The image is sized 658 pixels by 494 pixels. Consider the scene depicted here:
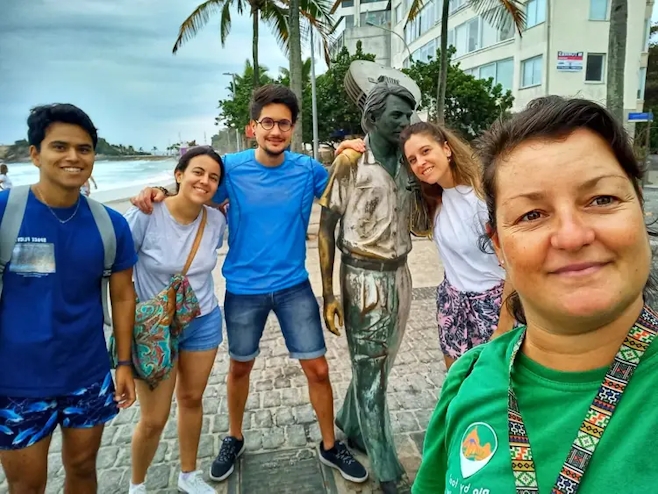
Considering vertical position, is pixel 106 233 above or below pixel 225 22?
below

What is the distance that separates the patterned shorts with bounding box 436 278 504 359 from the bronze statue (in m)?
0.23

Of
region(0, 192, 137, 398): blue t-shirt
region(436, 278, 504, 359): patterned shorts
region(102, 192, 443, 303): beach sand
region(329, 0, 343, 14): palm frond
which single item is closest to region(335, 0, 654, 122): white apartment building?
region(329, 0, 343, 14): palm frond

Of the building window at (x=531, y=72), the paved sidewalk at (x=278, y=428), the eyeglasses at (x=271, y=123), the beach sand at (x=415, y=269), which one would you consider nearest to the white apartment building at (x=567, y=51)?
the building window at (x=531, y=72)

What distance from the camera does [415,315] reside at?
5.74 meters

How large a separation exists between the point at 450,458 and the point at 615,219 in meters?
0.59

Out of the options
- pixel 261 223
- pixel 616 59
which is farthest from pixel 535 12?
pixel 261 223

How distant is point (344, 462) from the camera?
9.40ft

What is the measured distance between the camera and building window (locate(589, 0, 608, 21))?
837 inches

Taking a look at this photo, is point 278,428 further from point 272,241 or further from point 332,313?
point 272,241

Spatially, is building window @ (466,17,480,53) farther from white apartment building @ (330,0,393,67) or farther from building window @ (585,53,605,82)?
white apartment building @ (330,0,393,67)

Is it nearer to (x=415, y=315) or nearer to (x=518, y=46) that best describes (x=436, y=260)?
(x=415, y=315)

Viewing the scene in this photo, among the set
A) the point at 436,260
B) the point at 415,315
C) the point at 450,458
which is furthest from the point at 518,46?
the point at 450,458

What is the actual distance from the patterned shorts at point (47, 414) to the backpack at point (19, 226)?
470 millimetres

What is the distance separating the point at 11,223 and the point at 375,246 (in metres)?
1.59
